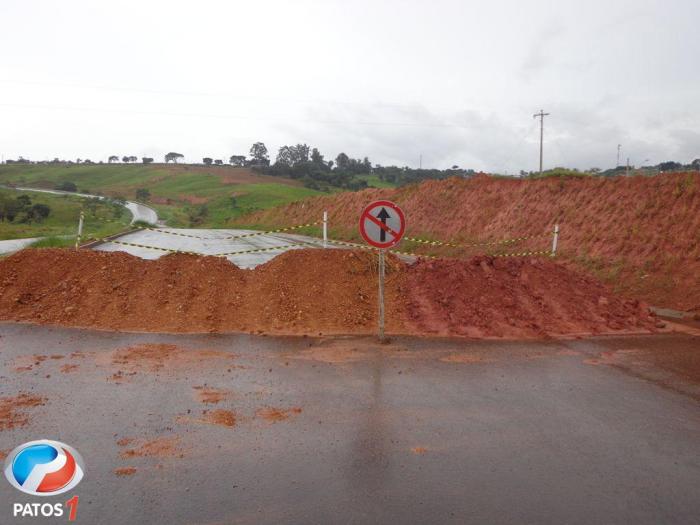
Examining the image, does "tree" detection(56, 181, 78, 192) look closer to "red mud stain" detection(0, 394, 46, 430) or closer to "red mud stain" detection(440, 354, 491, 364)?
"red mud stain" detection(0, 394, 46, 430)

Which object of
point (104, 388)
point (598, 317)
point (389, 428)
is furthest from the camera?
point (598, 317)

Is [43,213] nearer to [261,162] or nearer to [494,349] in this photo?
[494,349]

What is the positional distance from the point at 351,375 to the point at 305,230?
38.4 meters

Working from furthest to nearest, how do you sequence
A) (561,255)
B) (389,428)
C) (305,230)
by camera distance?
(305,230) < (561,255) < (389,428)

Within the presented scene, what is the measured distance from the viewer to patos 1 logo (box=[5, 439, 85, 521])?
11.9 ft

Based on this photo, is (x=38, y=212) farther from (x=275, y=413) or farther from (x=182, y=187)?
(x=182, y=187)

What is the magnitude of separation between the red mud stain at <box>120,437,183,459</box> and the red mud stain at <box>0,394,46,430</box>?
1.30m

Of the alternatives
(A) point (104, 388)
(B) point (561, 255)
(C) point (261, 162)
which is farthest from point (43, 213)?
(C) point (261, 162)

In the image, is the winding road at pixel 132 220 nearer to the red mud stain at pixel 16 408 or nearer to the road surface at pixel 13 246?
the road surface at pixel 13 246

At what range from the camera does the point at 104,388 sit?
19.6 ft

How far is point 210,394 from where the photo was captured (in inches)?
232

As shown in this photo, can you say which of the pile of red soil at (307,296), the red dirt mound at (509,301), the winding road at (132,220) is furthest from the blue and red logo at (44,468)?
the winding road at (132,220)

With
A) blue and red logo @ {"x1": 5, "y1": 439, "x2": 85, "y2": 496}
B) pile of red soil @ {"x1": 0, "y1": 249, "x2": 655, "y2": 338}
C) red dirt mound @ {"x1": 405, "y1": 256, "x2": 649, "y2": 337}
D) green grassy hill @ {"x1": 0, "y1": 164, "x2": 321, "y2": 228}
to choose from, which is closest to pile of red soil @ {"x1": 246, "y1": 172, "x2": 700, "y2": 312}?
red dirt mound @ {"x1": 405, "y1": 256, "x2": 649, "y2": 337}

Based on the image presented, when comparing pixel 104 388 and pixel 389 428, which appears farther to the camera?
pixel 104 388
